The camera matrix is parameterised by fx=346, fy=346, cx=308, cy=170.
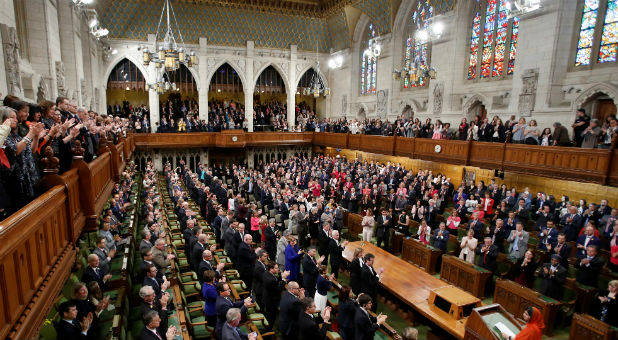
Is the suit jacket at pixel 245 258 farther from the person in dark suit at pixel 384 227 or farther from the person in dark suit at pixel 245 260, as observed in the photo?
the person in dark suit at pixel 384 227

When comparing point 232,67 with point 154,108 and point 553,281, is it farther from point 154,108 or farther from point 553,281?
point 553,281

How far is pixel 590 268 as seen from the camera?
671 centimetres

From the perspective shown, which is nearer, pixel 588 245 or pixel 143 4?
pixel 588 245

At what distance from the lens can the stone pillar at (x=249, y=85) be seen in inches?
936

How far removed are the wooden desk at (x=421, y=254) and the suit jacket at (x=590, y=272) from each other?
2713mm

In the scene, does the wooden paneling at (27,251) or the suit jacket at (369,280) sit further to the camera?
the suit jacket at (369,280)

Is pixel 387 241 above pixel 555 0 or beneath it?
beneath

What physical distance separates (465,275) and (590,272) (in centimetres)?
224

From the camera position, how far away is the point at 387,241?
32.3 feet

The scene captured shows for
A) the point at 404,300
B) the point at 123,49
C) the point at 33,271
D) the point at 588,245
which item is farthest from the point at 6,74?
the point at 123,49

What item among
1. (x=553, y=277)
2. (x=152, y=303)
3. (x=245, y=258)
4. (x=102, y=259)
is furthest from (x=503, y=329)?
(x=102, y=259)

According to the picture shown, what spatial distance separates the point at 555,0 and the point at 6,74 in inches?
605

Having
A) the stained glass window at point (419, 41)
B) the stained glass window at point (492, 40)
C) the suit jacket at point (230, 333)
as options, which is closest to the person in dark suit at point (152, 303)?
the suit jacket at point (230, 333)

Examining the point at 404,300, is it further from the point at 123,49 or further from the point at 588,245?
the point at 123,49
